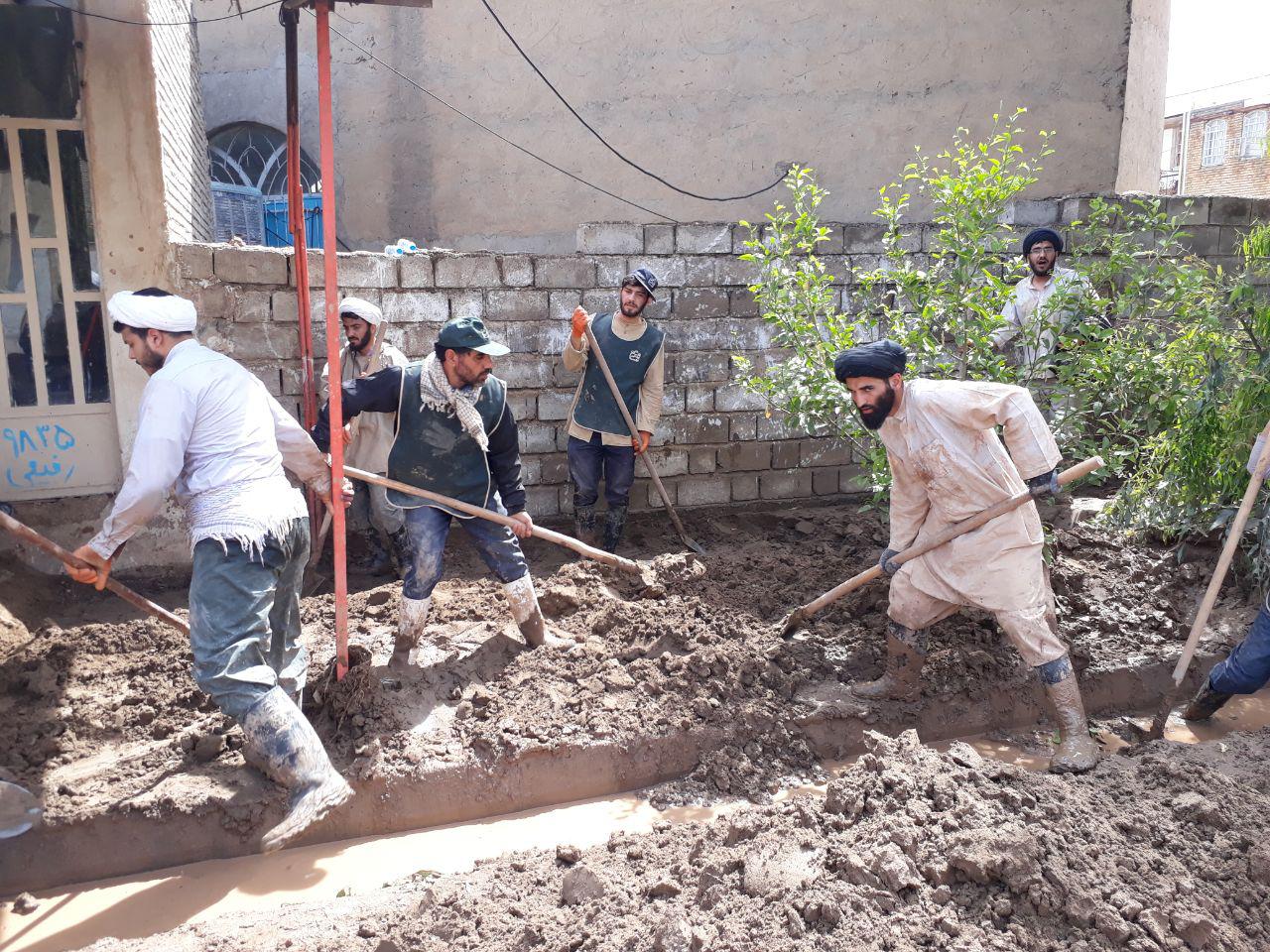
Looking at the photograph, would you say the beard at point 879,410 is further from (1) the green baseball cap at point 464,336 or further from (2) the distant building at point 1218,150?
(2) the distant building at point 1218,150

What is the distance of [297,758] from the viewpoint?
3268 millimetres

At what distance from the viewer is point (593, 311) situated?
6410 mm

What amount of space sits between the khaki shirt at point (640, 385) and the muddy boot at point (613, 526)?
0.44m

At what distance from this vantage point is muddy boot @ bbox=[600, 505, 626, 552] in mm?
→ 6160

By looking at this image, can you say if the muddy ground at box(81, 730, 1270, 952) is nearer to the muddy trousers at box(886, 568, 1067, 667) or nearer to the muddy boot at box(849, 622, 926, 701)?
the muddy trousers at box(886, 568, 1067, 667)

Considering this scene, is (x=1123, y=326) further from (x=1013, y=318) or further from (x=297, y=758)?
(x=297, y=758)

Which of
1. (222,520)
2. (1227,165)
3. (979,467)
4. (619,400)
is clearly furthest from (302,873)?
(1227,165)

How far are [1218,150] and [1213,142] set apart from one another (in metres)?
0.33

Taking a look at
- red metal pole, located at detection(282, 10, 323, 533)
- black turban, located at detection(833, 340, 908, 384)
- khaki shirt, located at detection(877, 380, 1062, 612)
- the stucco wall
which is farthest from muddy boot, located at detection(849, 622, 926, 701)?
the stucco wall

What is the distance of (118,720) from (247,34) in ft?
31.2

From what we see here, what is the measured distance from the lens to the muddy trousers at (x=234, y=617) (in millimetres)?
3273

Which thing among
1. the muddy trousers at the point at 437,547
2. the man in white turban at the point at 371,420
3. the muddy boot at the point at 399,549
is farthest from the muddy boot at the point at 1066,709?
the muddy boot at the point at 399,549

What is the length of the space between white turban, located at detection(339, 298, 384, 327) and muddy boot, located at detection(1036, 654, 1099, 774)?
392cm

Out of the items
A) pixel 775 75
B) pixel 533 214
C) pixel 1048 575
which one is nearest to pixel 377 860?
pixel 1048 575
